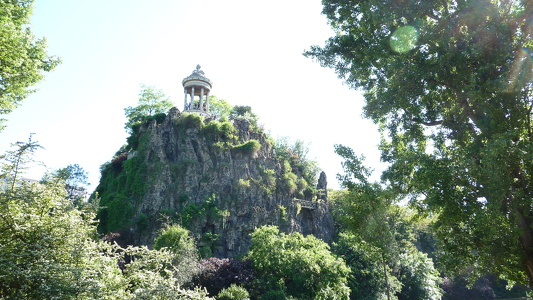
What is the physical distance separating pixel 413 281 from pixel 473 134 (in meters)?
23.2

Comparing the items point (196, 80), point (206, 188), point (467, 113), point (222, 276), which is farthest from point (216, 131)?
point (467, 113)

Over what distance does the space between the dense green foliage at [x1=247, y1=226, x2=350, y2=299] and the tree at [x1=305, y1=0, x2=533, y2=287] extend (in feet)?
29.3

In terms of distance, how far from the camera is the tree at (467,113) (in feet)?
29.1

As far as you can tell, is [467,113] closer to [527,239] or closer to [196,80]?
[527,239]

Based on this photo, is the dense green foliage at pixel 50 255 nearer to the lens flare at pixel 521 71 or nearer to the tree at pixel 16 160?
the tree at pixel 16 160

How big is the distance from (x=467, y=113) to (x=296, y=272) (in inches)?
501

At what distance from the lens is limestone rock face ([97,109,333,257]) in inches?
1073

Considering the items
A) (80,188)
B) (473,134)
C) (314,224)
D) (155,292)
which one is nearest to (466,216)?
(473,134)

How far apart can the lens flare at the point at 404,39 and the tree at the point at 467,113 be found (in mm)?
30

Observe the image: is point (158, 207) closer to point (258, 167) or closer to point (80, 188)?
point (258, 167)

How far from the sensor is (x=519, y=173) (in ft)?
30.9

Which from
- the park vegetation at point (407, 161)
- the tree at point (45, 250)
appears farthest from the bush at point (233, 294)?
the tree at point (45, 250)

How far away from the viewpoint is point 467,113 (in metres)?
10.4

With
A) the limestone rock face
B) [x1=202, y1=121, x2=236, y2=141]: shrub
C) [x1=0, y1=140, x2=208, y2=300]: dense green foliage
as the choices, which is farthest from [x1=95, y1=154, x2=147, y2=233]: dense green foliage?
[x1=0, y1=140, x2=208, y2=300]: dense green foliage
